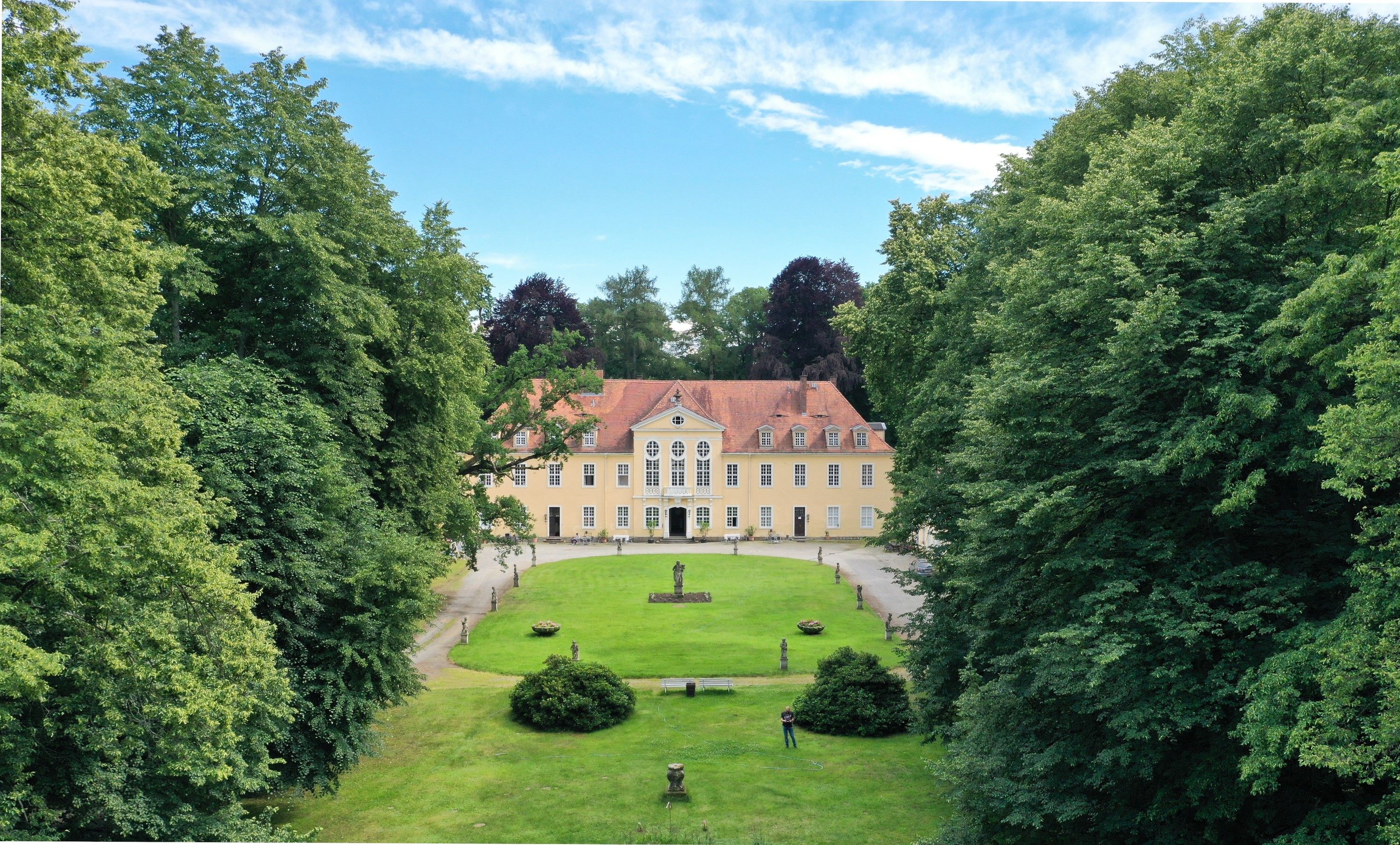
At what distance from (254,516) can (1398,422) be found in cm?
1621

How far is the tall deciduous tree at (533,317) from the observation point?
62.7 m

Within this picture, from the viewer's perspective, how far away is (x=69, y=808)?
483 inches

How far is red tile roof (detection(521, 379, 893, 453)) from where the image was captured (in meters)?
56.7

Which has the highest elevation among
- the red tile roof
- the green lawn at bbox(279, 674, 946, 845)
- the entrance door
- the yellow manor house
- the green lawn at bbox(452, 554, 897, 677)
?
the red tile roof

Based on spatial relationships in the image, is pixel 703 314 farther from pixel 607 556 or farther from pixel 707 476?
pixel 607 556

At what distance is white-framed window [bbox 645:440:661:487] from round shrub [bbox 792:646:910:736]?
32.6m

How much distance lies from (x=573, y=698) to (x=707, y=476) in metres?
33.6

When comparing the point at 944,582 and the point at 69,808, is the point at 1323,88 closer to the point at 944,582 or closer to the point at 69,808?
the point at 944,582

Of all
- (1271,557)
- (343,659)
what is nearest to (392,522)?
(343,659)

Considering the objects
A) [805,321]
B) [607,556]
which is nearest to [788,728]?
[607,556]

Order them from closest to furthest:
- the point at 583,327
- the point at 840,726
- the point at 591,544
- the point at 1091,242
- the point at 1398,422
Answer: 1. the point at 1398,422
2. the point at 1091,242
3. the point at 840,726
4. the point at 591,544
5. the point at 583,327

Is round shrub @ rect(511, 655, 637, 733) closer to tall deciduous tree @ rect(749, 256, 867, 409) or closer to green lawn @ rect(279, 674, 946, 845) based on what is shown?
green lawn @ rect(279, 674, 946, 845)

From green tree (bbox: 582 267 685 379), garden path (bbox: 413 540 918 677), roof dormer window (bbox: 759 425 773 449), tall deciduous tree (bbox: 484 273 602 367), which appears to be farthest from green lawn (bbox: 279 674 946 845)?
green tree (bbox: 582 267 685 379)

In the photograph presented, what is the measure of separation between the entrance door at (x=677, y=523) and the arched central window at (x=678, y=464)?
1.61m
